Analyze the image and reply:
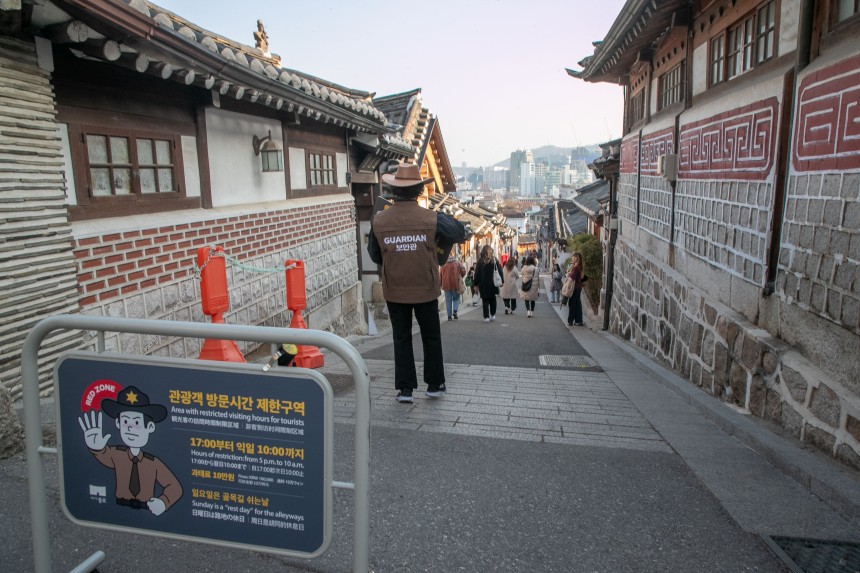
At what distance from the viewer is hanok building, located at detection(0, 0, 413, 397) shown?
403 centimetres

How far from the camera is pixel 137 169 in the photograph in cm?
548

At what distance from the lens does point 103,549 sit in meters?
2.71

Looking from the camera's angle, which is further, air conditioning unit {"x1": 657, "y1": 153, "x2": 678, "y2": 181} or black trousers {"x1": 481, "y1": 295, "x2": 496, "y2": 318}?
black trousers {"x1": 481, "y1": 295, "x2": 496, "y2": 318}

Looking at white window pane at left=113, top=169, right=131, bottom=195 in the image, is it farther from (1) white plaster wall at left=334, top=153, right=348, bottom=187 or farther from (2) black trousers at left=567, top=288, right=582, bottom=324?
(2) black trousers at left=567, top=288, right=582, bottom=324

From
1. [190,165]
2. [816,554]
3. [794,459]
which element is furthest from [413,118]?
[816,554]

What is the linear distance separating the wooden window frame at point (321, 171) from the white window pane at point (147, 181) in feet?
12.3

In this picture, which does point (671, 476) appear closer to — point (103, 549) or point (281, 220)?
point (103, 549)

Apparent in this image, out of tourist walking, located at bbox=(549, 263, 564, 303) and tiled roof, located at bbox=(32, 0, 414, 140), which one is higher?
tiled roof, located at bbox=(32, 0, 414, 140)

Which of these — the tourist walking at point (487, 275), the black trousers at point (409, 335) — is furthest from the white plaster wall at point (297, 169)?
the tourist walking at point (487, 275)

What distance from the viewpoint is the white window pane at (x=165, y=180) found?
5855 millimetres

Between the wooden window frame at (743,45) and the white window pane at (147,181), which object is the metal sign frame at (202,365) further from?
the wooden window frame at (743,45)

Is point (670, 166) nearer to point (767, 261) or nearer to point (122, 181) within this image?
point (767, 261)

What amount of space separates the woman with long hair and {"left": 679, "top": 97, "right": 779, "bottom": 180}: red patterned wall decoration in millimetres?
6742

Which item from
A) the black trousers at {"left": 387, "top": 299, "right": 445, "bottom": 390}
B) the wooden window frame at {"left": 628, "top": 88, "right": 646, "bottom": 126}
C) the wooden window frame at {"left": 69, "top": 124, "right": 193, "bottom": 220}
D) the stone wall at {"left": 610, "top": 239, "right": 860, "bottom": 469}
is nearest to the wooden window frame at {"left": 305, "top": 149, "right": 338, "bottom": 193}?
the wooden window frame at {"left": 69, "top": 124, "right": 193, "bottom": 220}
